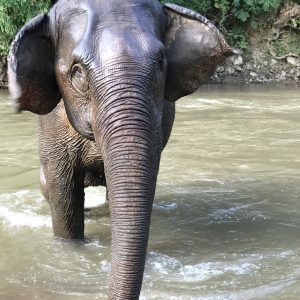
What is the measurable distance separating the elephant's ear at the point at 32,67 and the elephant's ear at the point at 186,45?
714 millimetres

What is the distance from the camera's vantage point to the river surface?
4.66m

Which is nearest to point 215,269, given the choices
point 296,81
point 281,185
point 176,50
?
point 176,50

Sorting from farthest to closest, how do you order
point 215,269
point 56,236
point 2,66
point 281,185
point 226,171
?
point 2,66
point 226,171
point 281,185
point 56,236
point 215,269

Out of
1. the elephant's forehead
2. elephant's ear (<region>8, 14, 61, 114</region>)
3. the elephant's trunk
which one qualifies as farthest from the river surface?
the elephant's forehead

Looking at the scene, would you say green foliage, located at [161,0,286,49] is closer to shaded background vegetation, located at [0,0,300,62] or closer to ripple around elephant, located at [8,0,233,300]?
shaded background vegetation, located at [0,0,300,62]

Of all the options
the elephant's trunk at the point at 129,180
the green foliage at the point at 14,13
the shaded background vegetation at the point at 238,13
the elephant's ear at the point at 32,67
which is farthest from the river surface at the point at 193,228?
the shaded background vegetation at the point at 238,13

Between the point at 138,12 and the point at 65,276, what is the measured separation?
211 centimetres

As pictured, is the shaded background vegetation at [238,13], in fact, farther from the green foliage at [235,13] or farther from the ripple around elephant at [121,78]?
the ripple around elephant at [121,78]

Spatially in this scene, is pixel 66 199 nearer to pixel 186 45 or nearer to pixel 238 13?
pixel 186 45

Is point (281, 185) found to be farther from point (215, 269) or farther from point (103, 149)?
point (103, 149)

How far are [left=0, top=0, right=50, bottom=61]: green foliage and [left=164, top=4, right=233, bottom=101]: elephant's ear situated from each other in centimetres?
1447

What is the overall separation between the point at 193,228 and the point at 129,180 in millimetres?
2989

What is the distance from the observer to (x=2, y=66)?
20.6m

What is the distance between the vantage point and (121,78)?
3.36 meters
